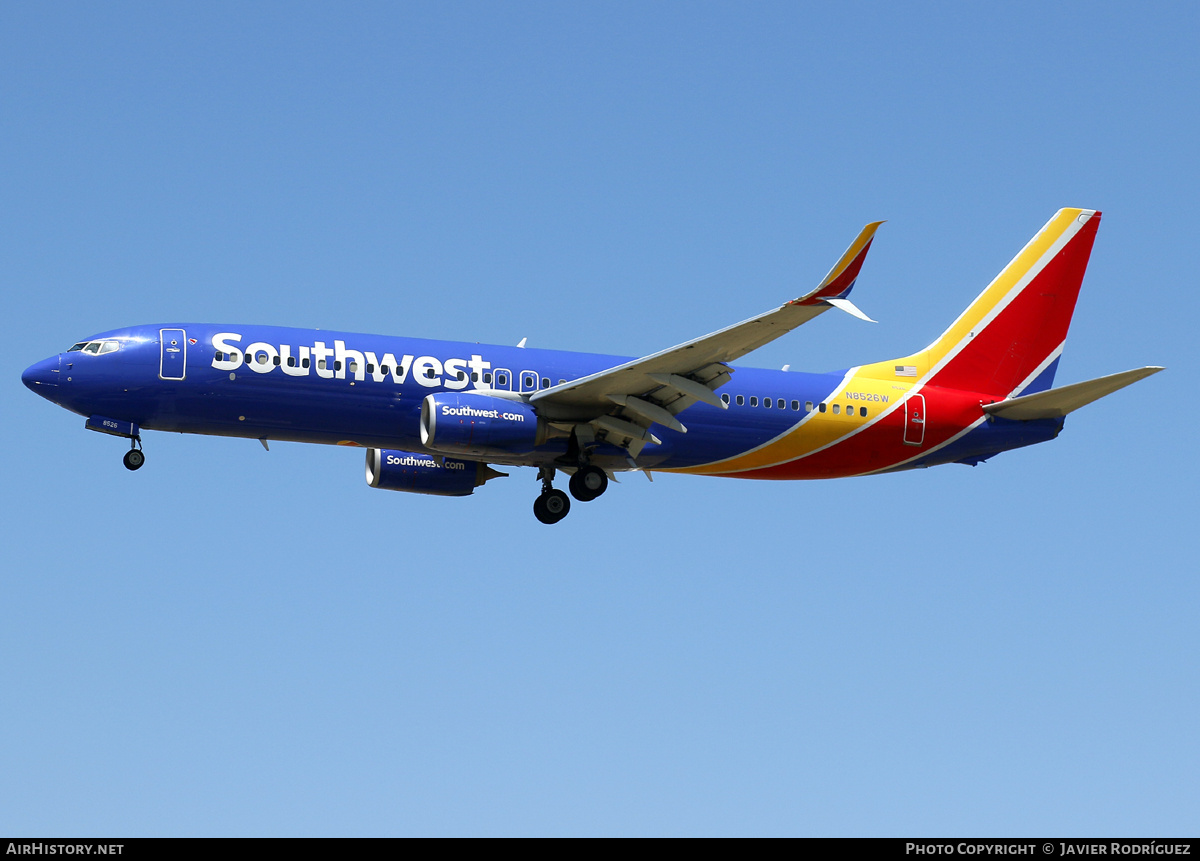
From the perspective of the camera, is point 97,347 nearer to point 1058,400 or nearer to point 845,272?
point 845,272

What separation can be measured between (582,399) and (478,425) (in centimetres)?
278

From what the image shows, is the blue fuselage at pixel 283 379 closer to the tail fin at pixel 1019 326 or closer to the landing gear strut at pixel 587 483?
the landing gear strut at pixel 587 483

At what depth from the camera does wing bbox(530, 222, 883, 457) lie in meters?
30.3

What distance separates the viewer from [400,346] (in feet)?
121

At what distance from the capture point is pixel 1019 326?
141 ft

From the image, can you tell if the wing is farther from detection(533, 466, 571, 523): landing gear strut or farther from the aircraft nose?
the aircraft nose

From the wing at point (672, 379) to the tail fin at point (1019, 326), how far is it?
8.14 meters

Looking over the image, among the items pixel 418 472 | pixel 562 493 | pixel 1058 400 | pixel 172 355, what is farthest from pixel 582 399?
pixel 1058 400
